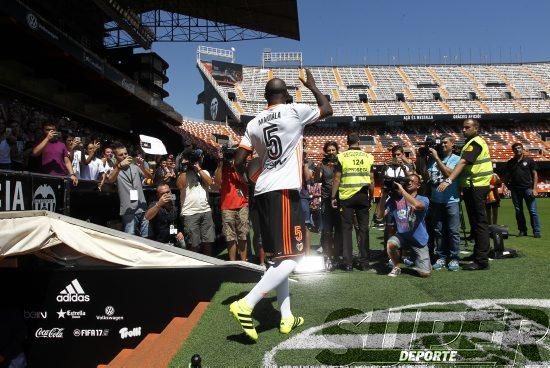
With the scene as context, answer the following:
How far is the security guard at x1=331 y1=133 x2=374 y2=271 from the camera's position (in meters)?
5.89

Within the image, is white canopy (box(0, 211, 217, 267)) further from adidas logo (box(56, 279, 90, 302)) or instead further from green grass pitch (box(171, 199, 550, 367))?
green grass pitch (box(171, 199, 550, 367))

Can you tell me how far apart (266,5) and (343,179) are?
19.0 m

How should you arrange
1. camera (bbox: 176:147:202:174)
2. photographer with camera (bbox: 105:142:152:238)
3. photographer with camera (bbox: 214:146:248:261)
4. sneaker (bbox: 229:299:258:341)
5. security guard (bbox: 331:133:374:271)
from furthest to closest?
1. camera (bbox: 176:147:202:174)
2. photographer with camera (bbox: 214:146:248:261)
3. photographer with camera (bbox: 105:142:152:238)
4. security guard (bbox: 331:133:374:271)
5. sneaker (bbox: 229:299:258:341)

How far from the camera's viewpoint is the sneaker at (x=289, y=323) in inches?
130

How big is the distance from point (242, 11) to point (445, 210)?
2043 cm

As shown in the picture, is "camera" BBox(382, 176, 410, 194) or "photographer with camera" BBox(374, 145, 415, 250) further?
"photographer with camera" BBox(374, 145, 415, 250)

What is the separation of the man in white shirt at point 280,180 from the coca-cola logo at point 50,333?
9.01ft

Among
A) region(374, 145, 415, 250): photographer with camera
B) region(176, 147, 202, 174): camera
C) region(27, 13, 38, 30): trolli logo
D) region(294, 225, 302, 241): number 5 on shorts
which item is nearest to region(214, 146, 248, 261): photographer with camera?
region(176, 147, 202, 174): camera

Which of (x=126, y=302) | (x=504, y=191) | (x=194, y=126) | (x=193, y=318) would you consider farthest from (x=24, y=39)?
(x=504, y=191)

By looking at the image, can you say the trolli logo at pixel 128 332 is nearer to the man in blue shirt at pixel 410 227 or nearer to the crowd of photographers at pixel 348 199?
the crowd of photographers at pixel 348 199

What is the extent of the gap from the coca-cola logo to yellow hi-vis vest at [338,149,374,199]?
3.68m

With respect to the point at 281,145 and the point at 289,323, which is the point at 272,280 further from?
the point at 281,145

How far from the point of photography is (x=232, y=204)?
261 inches

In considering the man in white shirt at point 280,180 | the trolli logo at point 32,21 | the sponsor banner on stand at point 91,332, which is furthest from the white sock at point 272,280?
the trolli logo at point 32,21
